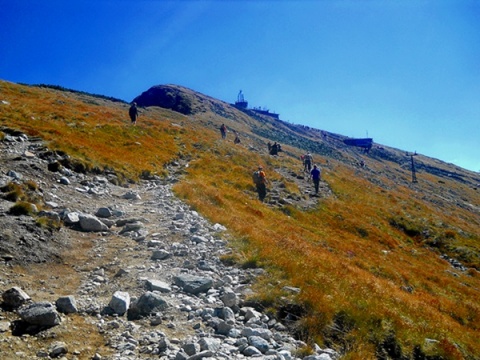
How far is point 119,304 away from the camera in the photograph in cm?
725

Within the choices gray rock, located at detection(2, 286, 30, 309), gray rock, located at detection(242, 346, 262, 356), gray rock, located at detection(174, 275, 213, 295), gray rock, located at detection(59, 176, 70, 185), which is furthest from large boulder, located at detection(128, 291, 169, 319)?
gray rock, located at detection(59, 176, 70, 185)

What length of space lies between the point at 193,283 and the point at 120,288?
1.68 metres

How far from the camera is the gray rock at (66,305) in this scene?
6895 millimetres

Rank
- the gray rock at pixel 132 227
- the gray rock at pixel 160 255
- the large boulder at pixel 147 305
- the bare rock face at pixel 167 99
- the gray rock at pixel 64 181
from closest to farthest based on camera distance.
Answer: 1. the large boulder at pixel 147 305
2. the gray rock at pixel 160 255
3. the gray rock at pixel 132 227
4. the gray rock at pixel 64 181
5. the bare rock face at pixel 167 99

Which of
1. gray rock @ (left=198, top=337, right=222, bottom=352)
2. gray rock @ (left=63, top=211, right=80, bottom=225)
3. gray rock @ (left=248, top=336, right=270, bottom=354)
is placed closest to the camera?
gray rock @ (left=198, top=337, right=222, bottom=352)

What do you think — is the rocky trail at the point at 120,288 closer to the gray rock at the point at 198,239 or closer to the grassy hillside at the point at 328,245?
the gray rock at the point at 198,239

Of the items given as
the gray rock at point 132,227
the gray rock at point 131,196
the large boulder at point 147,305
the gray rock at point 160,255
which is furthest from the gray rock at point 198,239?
the gray rock at point 131,196

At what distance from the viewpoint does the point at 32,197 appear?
12.6 metres

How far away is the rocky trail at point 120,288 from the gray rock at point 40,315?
0.7 inches

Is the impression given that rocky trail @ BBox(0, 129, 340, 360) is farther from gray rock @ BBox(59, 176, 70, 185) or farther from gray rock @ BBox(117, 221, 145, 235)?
gray rock @ BBox(59, 176, 70, 185)

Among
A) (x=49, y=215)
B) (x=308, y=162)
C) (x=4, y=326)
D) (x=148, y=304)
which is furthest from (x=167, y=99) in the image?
(x=4, y=326)

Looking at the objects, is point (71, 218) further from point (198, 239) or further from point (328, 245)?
point (328, 245)

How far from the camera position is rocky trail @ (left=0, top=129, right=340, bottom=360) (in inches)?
242

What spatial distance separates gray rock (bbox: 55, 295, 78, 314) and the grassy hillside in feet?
12.9
